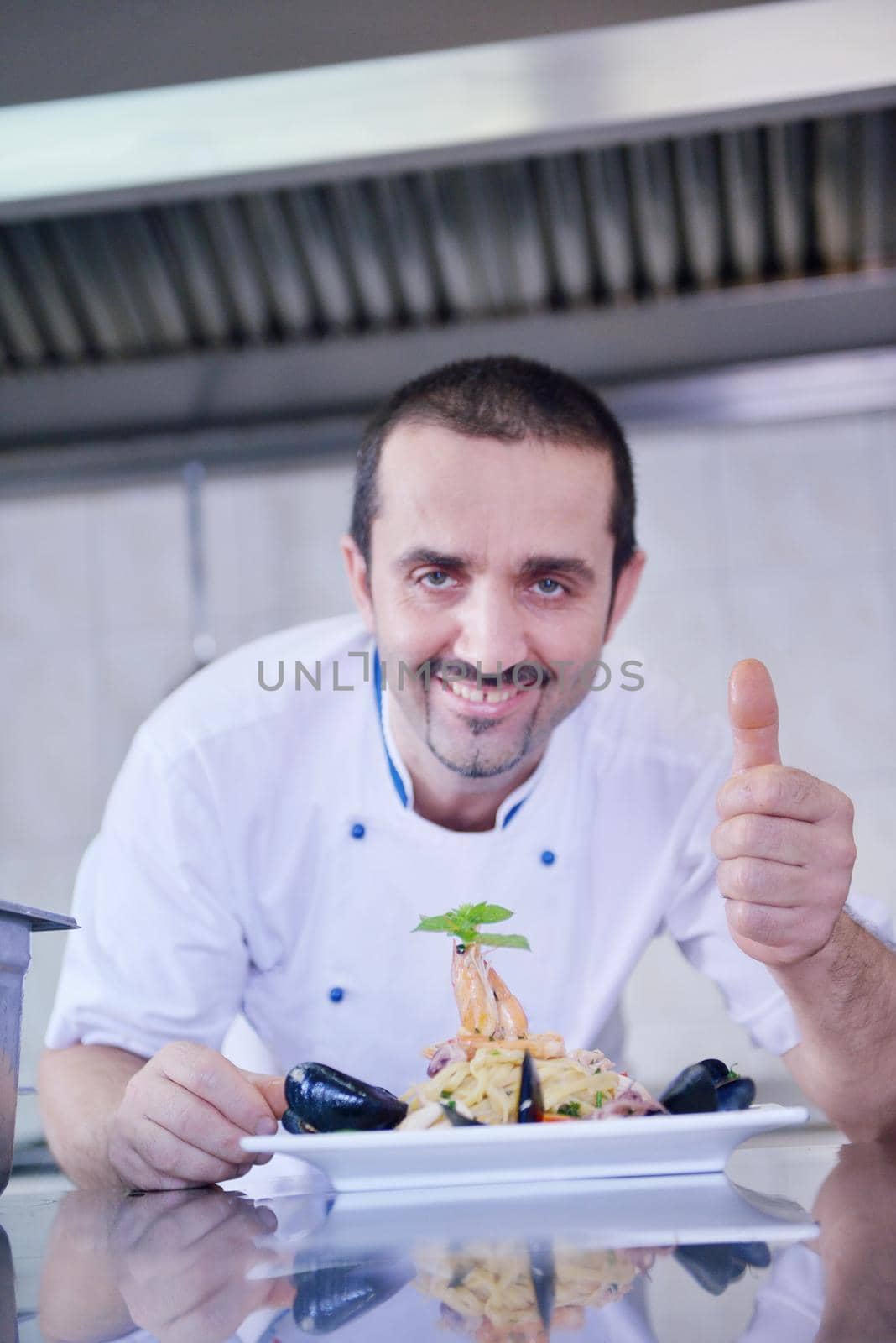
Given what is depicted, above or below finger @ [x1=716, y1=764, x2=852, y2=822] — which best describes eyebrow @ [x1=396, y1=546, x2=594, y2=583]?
above

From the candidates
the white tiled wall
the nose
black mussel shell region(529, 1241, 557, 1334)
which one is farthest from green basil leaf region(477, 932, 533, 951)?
the white tiled wall

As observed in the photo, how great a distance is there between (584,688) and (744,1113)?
863mm

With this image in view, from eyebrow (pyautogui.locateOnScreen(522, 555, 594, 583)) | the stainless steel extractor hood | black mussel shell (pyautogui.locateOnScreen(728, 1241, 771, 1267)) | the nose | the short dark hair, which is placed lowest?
black mussel shell (pyautogui.locateOnScreen(728, 1241, 771, 1267))

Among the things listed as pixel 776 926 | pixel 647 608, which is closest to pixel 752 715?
pixel 776 926

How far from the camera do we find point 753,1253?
619 mm

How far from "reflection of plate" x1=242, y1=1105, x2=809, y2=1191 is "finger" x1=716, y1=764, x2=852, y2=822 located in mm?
255

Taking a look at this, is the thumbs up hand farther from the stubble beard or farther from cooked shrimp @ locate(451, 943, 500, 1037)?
the stubble beard

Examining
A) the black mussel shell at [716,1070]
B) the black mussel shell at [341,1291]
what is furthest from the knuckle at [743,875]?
the black mussel shell at [341,1291]

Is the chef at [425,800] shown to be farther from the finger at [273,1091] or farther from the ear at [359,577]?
the finger at [273,1091]

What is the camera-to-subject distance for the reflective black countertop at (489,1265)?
1.67 ft

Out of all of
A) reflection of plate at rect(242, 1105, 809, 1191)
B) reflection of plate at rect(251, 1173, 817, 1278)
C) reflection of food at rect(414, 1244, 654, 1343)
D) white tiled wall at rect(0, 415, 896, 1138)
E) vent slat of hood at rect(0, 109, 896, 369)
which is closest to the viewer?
reflection of food at rect(414, 1244, 654, 1343)

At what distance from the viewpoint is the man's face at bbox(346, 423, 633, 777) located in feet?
5.02

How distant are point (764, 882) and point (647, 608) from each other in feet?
5.54

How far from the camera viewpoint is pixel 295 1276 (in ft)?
2.07
